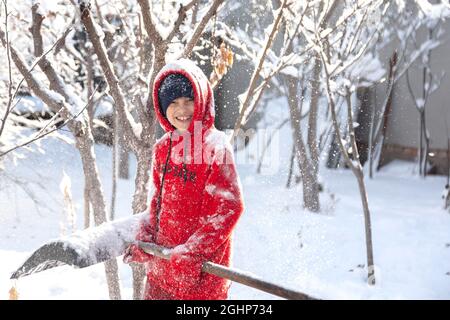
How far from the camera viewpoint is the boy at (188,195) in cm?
183

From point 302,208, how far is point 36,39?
20.0 feet

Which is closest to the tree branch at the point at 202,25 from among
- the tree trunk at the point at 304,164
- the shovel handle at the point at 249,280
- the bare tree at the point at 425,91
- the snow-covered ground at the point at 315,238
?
the shovel handle at the point at 249,280

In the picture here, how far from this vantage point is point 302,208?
8.67m

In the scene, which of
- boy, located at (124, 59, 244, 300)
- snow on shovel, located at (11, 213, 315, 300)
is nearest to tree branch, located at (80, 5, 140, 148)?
boy, located at (124, 59, 244, 300)

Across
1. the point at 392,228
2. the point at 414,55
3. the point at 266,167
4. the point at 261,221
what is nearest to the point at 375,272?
the point at 392,228

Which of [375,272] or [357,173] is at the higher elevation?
[357,173]

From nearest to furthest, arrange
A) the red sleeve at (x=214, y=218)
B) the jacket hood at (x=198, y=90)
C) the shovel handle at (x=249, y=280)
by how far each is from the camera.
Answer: the shovel handle at (x=249, y=280) < the red sleeve at (x=214, y=218) < the jacket hood at (x=198, y=90)

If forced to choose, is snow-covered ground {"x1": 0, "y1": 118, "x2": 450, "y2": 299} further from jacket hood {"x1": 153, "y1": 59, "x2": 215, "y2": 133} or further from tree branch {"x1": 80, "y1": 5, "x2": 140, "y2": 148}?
jacket hood {"x1": 153, "y1": 59, "x2": 215, "y2": 133}

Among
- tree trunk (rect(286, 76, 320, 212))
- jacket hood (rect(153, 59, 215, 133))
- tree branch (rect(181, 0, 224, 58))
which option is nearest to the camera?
jacket hood (rect(153, 59, 215, 133))

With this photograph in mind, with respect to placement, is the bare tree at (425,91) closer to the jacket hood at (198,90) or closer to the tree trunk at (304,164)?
the tree trunk at (304,164)

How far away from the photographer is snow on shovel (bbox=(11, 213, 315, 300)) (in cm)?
149

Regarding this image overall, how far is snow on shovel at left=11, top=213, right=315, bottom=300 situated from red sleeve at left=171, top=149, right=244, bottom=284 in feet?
0.15

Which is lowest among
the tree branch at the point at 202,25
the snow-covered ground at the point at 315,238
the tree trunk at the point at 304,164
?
the snow-covered ground at the point at 315,238
